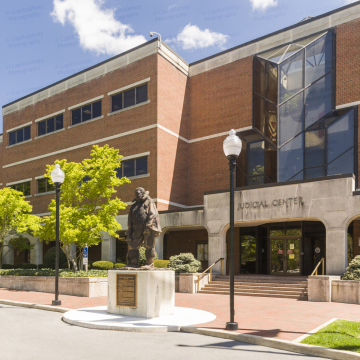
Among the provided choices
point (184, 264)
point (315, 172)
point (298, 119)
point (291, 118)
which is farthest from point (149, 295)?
point (291, 118)

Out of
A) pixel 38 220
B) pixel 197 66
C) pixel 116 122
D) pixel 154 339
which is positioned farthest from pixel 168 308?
pixel 197 66

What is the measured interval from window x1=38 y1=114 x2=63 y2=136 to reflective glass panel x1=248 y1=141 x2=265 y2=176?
1566 centimetres

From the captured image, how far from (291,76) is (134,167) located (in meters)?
11.6

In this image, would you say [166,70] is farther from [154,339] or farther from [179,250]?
[154,339]

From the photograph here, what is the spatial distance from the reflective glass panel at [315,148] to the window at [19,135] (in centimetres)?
2369

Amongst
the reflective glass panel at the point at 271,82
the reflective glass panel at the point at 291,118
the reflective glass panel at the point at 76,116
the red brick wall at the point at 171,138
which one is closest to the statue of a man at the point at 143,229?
the red brick wall at the point at 171,138

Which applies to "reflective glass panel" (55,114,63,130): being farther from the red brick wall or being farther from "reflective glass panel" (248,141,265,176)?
"reflective glass panel" (248,141,265,176)

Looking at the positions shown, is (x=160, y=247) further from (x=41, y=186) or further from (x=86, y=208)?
(x=41, y=186)

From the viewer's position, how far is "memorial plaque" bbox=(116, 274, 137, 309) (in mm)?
11370

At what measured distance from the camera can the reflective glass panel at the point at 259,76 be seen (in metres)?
26.3

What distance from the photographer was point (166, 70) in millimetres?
→ 27219

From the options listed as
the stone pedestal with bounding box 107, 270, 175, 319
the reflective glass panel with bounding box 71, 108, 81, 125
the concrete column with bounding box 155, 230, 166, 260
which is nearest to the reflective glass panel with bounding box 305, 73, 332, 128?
the concrete column with bounding box 155, 230, 166, 260

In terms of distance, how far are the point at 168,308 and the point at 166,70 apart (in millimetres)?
19135

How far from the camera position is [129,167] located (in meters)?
27.4
